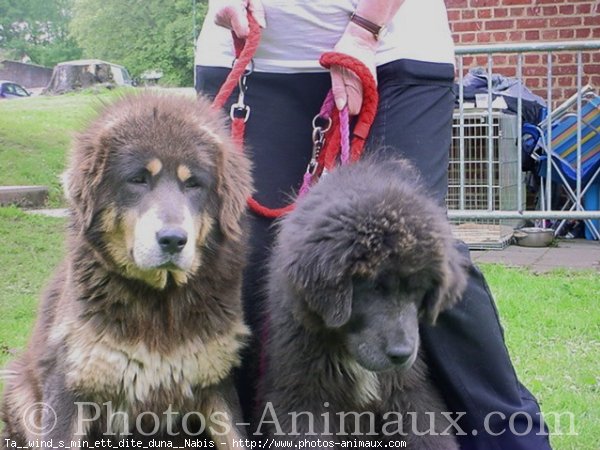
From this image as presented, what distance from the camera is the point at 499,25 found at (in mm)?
10461

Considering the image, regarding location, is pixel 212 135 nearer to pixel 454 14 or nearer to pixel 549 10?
pixel 454 14

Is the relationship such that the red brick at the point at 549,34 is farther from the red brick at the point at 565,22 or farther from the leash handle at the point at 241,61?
A: the leash handle at the point at 241,61

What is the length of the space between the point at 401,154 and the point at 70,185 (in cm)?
139

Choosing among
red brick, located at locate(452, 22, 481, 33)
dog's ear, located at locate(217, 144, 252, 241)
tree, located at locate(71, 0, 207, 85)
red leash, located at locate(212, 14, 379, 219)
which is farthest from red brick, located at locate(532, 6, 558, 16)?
tree, located at locate(71, 0, 207, 85)

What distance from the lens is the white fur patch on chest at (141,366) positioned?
316 centimetres

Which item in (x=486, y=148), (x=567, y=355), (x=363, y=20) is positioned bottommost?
(x=567, y=355)

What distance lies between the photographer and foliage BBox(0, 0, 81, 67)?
70.1m

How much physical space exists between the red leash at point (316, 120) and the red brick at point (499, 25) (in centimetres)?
726

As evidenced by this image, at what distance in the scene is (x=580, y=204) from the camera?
29.1 feet

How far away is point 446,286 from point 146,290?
3.76ft

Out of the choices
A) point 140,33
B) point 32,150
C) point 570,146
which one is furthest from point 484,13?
point 140,33

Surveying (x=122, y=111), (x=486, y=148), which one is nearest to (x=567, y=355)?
(x=122, y=111)

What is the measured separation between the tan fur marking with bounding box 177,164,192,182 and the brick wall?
794 cm

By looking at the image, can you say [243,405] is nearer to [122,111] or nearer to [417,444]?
[417,444]
